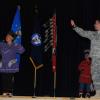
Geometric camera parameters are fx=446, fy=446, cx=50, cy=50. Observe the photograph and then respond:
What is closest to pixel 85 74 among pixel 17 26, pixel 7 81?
pixel 7 81

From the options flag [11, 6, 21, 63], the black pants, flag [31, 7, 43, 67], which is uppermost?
flag [11, 6, 21, 63]

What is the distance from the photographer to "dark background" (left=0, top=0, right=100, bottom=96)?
8.38 metres

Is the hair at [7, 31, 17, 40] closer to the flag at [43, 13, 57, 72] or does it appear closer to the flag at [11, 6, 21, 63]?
the flag at [11, 6, 21, 63]

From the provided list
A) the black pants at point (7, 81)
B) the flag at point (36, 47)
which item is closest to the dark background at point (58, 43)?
the flag at point (36, 47)

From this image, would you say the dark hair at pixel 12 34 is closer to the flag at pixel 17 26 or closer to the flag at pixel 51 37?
the flag at pixel 17 26

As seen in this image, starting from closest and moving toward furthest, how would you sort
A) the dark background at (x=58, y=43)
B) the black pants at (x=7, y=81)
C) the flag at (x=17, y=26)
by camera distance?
the black pants at (x=7, y=81) → the flag at (x=17, y=26) → the dark background at (x=58, y=43)

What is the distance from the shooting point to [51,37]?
815 cm

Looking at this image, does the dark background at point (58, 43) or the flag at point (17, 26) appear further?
the dark background at point (58, 43)

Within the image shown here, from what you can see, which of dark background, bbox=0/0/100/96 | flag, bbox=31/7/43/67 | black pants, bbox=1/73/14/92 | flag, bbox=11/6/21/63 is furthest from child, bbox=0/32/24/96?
dark background, bbox=0/0/100/96

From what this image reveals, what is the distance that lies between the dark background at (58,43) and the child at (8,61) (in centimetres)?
60

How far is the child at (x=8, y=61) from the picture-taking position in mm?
7652

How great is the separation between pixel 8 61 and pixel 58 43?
1.17 m

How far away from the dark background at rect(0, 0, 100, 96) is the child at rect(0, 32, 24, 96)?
60 cm

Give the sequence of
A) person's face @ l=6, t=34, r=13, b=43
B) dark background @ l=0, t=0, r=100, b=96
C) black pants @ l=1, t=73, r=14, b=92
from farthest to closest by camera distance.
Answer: dark background @ l=0, t=0, r=100, b=96 < black pants @ l=1, t=73, r=14, b=92 < person's face @ l=6, t=34, r=13, b=43
